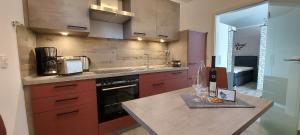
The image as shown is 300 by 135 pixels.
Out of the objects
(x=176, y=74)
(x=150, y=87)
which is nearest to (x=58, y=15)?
(x=150, y=87)

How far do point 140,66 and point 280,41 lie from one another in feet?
7.04

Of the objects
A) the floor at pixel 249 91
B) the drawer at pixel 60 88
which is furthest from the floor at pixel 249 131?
the floor at pixel 249 91

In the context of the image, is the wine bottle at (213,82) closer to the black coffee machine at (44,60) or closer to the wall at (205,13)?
the black coffee machine at (44,60)

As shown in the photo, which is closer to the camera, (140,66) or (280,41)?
(280,41)

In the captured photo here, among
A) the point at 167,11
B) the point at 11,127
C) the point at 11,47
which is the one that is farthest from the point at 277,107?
the point at 11,47

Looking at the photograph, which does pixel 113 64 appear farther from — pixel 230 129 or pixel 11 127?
pixel 230 129

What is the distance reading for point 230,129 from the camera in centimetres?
56

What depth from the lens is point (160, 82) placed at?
225 cm

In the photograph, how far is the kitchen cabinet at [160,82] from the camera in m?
2.04

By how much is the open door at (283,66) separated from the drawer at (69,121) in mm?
2386

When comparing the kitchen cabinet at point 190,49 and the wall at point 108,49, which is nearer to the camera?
the wall at point 108,49

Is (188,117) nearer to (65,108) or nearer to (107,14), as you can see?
(65,108)

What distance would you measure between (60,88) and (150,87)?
1213mm

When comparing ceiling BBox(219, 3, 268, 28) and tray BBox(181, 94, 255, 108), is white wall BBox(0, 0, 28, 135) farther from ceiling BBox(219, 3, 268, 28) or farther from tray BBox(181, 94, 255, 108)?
ceiling BBox(219, 3, 268, 28)
